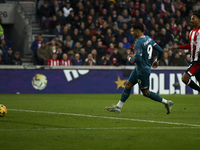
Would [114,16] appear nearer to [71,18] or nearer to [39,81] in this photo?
[71,18]

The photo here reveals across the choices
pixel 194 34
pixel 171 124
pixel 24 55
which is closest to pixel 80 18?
pixel 24 55

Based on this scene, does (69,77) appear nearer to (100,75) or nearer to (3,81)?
(100,75)

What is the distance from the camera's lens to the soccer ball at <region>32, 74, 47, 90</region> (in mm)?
21562

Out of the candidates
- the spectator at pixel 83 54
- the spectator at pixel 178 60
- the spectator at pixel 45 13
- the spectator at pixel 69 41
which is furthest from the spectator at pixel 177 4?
the spectator at pixel 83 54

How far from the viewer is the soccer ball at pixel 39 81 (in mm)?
21562

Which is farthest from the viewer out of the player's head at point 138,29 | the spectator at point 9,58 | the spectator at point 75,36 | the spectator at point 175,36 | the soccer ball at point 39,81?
the spectator at point 175,36

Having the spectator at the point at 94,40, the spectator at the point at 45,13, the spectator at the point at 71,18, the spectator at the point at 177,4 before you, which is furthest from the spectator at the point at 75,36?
the spectator at the point at 177,4

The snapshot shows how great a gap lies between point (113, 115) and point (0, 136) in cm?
411

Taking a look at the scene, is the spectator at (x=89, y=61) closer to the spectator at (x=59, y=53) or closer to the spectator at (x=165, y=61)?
the spectator at (x=59, y=53)

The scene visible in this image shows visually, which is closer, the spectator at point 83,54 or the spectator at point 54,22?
the spectator at point 83,54

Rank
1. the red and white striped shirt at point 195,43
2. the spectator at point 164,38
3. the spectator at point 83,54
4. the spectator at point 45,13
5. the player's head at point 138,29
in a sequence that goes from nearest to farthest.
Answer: the player's head at point 138,29 → the red and white striped shirt at point 195,43 → the spectator at point 83,54 → the spectator at point 45,13 → the spectator at point 164,38

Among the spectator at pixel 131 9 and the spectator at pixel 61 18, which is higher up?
the spectator at pixel 131 9

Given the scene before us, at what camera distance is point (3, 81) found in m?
21.2

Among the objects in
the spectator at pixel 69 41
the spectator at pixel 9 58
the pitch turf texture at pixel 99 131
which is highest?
the spectator at pixel 69 41
